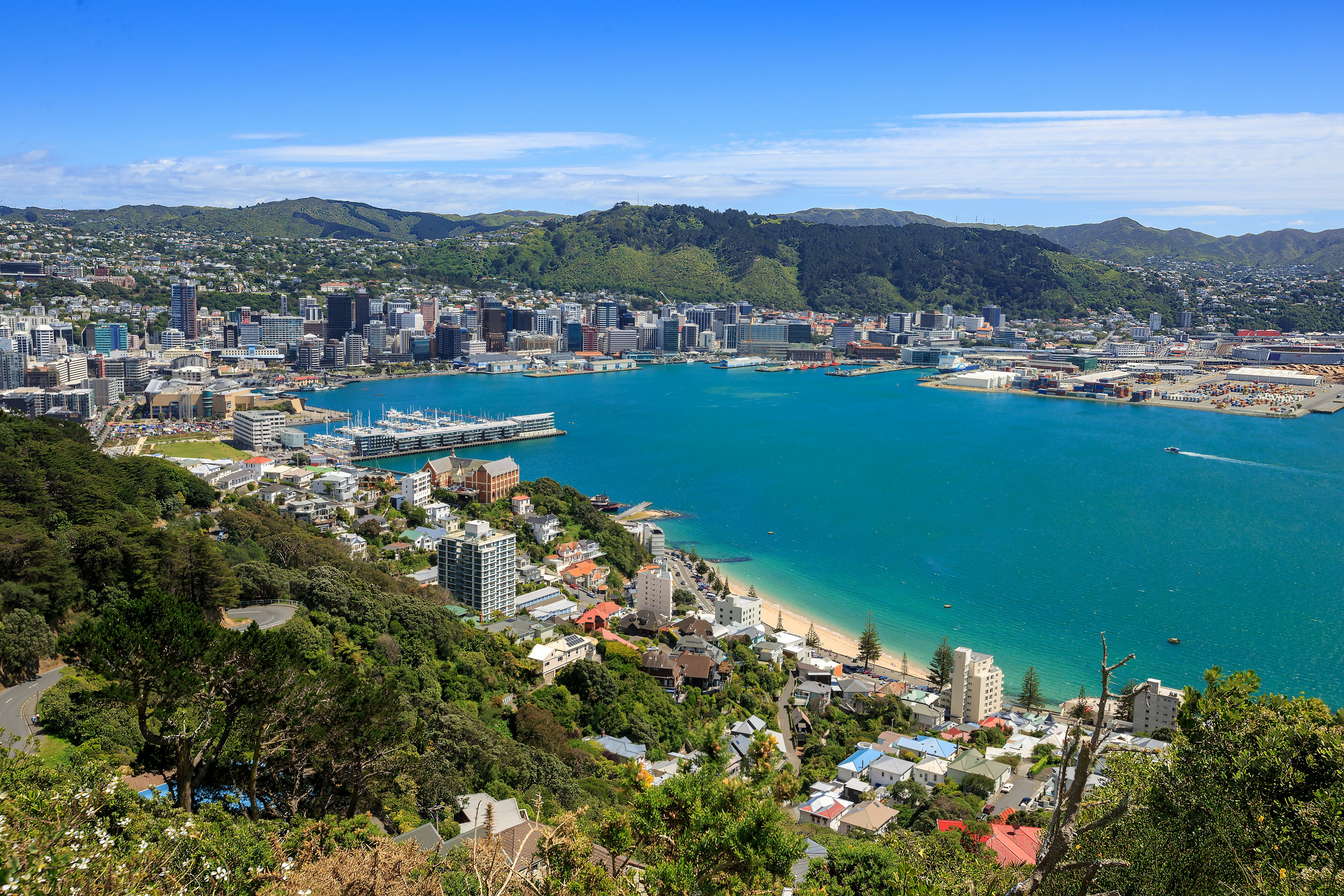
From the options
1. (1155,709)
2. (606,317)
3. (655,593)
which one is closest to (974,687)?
(1155,709)

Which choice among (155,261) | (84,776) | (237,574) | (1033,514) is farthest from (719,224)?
(84,776)

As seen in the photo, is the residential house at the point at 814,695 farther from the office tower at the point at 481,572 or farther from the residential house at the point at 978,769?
the office tower at the point at 481,572

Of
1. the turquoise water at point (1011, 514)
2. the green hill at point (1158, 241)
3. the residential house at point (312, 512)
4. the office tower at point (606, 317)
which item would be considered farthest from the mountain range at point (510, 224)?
the residential house at point (312, 512)

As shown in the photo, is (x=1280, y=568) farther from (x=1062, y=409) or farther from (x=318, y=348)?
(x=318, y=348)

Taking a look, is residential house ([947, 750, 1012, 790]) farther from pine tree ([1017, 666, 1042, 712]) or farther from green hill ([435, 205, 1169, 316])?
green hill ([435, 205, 1169, 316])

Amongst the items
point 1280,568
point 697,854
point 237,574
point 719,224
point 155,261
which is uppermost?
point 719,224

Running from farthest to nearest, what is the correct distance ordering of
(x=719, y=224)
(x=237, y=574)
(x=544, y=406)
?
(x=719, y=224) < (x=544, y=406) < (x=237, y=574)

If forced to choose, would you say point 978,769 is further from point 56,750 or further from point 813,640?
point 56,750
